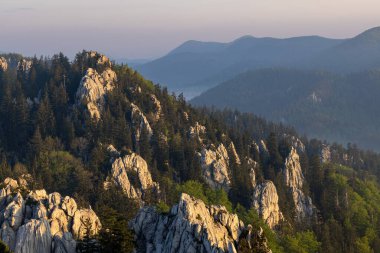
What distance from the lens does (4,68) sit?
190m

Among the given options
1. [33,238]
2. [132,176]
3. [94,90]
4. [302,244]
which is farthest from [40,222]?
[94,90]

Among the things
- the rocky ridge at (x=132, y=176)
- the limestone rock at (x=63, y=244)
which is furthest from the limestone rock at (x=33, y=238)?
the rocky ridge at (x=132, y=176)

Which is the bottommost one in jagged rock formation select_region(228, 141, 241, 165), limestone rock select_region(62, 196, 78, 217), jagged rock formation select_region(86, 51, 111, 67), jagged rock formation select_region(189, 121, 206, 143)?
jagged rock formation select_region(228, 141, 241, 165)

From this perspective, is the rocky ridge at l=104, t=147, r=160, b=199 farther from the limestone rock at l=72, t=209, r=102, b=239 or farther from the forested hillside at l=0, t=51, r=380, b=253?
the limestone rock at l=72, t=209, r=102, b=239

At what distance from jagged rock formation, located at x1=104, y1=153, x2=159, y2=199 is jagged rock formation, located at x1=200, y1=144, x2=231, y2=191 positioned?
841 inches

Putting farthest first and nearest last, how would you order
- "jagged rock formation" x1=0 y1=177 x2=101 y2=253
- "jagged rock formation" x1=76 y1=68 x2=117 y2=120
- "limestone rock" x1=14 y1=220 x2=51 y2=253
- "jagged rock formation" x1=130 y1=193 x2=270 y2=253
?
"jagged rock formation" x1=76 y1=68 x2=117 y2=120 → "jagged rock formation" x1=130 y1=193 x2=270 y2=253 → "jagged rock formation" x1=0 y1=177 x2=101 y2=253 → "limestone rock" x1=14 y1=220 x2=51 y2=253

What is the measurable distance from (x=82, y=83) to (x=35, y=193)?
77854 mm

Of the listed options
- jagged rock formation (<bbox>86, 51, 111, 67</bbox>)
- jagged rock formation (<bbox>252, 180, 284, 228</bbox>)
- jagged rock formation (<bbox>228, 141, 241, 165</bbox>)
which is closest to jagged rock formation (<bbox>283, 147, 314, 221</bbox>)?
jagged rock formation (<bbox>252, 180, 284, 228</bbox>)

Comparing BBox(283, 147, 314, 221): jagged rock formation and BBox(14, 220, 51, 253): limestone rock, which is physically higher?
BBox(14, 220, 51, 253): limestone rock

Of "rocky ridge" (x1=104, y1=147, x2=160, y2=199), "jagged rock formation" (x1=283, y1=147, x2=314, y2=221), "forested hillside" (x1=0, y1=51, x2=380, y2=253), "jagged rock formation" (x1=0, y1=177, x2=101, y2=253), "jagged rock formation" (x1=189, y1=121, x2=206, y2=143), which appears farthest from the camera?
"jagged rock formation" (x1=189, y1=121, x2=206, y2=143)

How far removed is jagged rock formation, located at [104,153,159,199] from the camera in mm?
123875

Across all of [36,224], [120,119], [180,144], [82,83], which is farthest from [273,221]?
[36,224]

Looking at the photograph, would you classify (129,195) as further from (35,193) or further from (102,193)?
(35,193)

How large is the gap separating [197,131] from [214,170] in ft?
70.5
